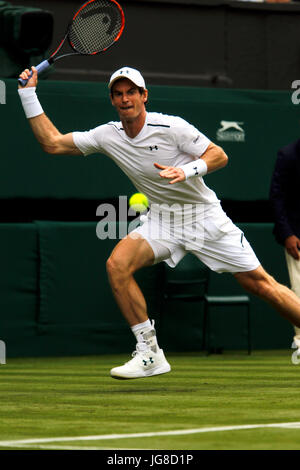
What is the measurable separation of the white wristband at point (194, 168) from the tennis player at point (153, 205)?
0.04 m

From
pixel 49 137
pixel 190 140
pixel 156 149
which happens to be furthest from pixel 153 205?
pixel 49 137

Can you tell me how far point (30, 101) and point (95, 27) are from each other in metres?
1.06

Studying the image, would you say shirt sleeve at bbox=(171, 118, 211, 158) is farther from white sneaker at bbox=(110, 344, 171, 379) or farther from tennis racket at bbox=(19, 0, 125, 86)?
white sneaker at bbox=(110, 344, 171, 379)

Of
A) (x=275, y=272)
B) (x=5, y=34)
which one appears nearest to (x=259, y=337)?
(x=275, y=272)

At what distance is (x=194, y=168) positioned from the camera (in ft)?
23.5

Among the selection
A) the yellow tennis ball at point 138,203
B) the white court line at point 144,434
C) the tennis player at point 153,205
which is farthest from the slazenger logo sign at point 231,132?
the white court line at point 144,434

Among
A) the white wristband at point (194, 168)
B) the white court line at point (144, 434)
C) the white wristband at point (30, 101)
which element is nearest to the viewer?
the white court line at point (144, 434)

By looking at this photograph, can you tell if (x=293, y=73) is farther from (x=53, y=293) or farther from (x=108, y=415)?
(x=108, y=415)

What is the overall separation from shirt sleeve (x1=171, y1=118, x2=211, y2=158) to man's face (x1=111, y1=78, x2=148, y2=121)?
0.30 meters

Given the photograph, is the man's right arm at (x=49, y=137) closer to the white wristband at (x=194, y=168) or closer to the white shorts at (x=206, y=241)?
the white shorts at (x=206, y=241)

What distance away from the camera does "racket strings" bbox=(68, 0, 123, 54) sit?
8078mm

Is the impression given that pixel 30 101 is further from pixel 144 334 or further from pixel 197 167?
pixel 144 334

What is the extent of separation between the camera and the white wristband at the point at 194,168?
707cm

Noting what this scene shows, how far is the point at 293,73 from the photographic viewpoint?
14.8m
